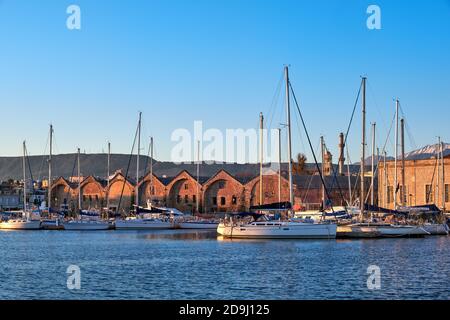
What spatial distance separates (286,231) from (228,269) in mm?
17224

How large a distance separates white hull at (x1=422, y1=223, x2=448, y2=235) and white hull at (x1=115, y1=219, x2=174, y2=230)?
24.2 metres

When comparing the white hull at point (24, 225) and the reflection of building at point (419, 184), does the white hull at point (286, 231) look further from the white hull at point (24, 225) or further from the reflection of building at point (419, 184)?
the white hull at point (24, 225)

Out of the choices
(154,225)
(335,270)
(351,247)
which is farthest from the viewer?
(154,225)

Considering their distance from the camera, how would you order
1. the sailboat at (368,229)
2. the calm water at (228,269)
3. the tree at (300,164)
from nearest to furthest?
the calm water at (228,269) → the sailboat at (368,229) → the tree at (300,164)

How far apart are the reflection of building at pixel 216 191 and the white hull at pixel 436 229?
2354 cm

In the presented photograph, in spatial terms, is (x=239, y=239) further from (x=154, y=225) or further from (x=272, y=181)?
(x=272, y=181)

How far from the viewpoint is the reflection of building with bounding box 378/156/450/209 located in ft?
243

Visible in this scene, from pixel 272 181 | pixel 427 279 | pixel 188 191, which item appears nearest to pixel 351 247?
pixel 427 279

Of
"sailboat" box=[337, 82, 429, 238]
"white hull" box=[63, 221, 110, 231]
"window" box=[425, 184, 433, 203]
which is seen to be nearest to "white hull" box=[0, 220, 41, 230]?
"white hull" box=[63, 221, 110, 231]

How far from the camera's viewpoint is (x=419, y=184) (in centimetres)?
7694

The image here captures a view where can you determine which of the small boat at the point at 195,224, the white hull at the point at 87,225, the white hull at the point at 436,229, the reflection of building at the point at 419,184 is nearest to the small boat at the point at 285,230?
the white hull at the point at 436,229

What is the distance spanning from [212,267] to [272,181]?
51.1m

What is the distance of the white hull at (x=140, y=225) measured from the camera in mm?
74137
